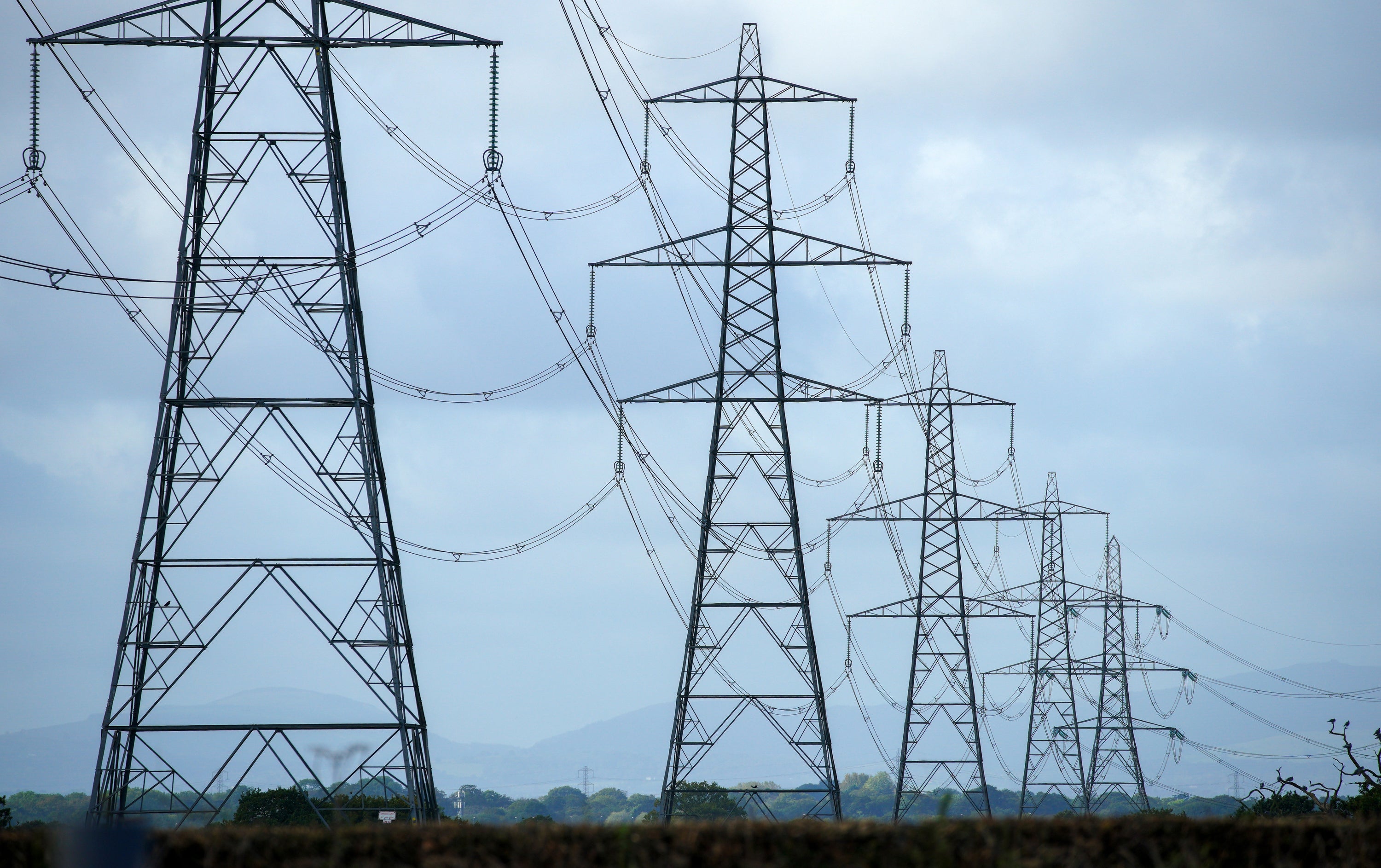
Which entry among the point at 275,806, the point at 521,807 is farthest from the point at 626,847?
the point at 521,807

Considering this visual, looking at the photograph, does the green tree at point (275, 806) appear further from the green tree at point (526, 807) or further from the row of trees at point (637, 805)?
the green tree at point (526, 807)

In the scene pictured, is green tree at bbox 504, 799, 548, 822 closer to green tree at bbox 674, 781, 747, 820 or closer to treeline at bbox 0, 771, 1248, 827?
treeline at bbox 0, 771, 1248, 827

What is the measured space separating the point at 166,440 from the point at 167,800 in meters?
5.95

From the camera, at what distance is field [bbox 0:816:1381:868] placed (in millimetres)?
10750

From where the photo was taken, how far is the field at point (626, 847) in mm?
→ 10750

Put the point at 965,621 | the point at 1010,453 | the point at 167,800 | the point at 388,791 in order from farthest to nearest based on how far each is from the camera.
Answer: the point at 1010,453 → the point at 965,621 → the point at 167,800 → the point at 388,791

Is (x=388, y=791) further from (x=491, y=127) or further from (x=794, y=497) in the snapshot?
(x=794, y=497)

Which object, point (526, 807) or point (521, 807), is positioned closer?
point (526, 807)

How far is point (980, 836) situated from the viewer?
1116 cm

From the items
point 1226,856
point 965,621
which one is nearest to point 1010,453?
point 965,621

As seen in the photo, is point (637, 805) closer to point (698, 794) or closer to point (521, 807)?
point (521, 807)

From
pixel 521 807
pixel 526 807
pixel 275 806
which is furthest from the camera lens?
pixel 521 807

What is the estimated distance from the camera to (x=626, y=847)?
35.5ft

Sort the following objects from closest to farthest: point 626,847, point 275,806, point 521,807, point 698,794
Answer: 1. point 626,847
2. point 698,794
3. point 275,806
4. point 521,807
